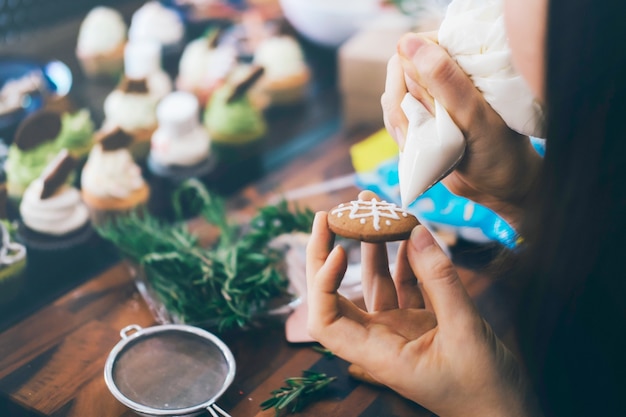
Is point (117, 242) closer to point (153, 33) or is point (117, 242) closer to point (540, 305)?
point (540, 305)

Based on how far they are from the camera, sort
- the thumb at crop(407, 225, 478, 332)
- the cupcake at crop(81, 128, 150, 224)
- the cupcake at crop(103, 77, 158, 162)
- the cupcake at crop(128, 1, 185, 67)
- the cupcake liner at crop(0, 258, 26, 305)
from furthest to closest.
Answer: the cupcake at crop(128, 1, 185, 67), the cupcake at crop(103, 77, 158, 162), the cupcake at crop(81, 128, 150, 224), the cupcake liner at crop(0, 258, 26, 305), the thumb at crop(407, 225, 478, 332)

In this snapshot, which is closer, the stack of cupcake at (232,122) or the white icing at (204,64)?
the stack of cupcake at (232,122)

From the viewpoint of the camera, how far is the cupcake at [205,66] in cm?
164

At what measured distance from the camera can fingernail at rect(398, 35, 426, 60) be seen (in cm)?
72

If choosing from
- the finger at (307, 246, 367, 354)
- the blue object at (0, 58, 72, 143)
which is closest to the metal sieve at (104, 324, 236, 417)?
the finger at (307, 246, 367, 354)

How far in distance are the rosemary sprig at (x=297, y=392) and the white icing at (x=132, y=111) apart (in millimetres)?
893

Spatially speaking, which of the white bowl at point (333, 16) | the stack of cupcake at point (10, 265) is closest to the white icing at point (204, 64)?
the white bowl at point (333, 16)

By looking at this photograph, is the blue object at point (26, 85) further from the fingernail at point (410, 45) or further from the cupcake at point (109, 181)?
the fingernail at point (410, 45)

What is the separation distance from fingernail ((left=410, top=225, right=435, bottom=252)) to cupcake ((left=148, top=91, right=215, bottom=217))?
2.63 ft

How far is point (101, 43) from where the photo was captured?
183 centimetres

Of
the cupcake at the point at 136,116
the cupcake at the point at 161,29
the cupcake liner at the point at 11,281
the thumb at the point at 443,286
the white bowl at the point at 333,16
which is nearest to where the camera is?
the thumb at the point at 443,286

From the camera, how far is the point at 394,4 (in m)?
1.74

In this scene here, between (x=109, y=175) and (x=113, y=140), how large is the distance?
70 mm

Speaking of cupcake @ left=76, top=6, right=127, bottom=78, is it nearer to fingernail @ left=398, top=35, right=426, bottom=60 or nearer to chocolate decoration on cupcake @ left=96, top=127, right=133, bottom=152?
chocolate decoration on cupcake @ left=96, top=127, right=133, bottom=152
